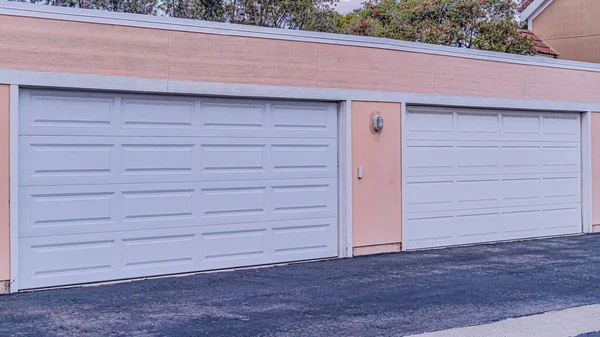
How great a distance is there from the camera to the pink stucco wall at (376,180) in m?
11.8

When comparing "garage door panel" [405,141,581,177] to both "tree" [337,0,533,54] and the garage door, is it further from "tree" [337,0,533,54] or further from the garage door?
"tree" [337,0,533,54]

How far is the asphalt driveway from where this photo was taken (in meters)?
7.12

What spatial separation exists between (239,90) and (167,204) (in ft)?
5.83

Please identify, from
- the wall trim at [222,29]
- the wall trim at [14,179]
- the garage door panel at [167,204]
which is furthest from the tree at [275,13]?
the wall trim at [14,179]

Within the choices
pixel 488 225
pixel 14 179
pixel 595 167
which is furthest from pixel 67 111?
pixel 595 167

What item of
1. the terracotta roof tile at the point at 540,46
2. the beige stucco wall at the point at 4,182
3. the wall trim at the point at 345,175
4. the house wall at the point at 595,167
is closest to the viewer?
the beige stucco wall at the point at 4,182

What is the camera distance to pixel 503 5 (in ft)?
A: 83.5

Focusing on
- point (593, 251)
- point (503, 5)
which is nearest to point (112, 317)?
point (593, 251)

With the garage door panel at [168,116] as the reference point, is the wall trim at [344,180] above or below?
below

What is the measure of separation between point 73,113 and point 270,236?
3169mm

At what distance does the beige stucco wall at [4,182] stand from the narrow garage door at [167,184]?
19 centimetres

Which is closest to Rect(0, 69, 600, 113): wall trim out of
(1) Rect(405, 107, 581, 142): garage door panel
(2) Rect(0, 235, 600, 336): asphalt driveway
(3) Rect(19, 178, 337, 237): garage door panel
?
(1) Rect(405, 107, 581, 142): garage door panel

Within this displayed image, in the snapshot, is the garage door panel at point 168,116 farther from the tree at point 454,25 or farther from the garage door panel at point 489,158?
the tree at point 454,25

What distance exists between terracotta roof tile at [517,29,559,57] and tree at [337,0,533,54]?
36cm
